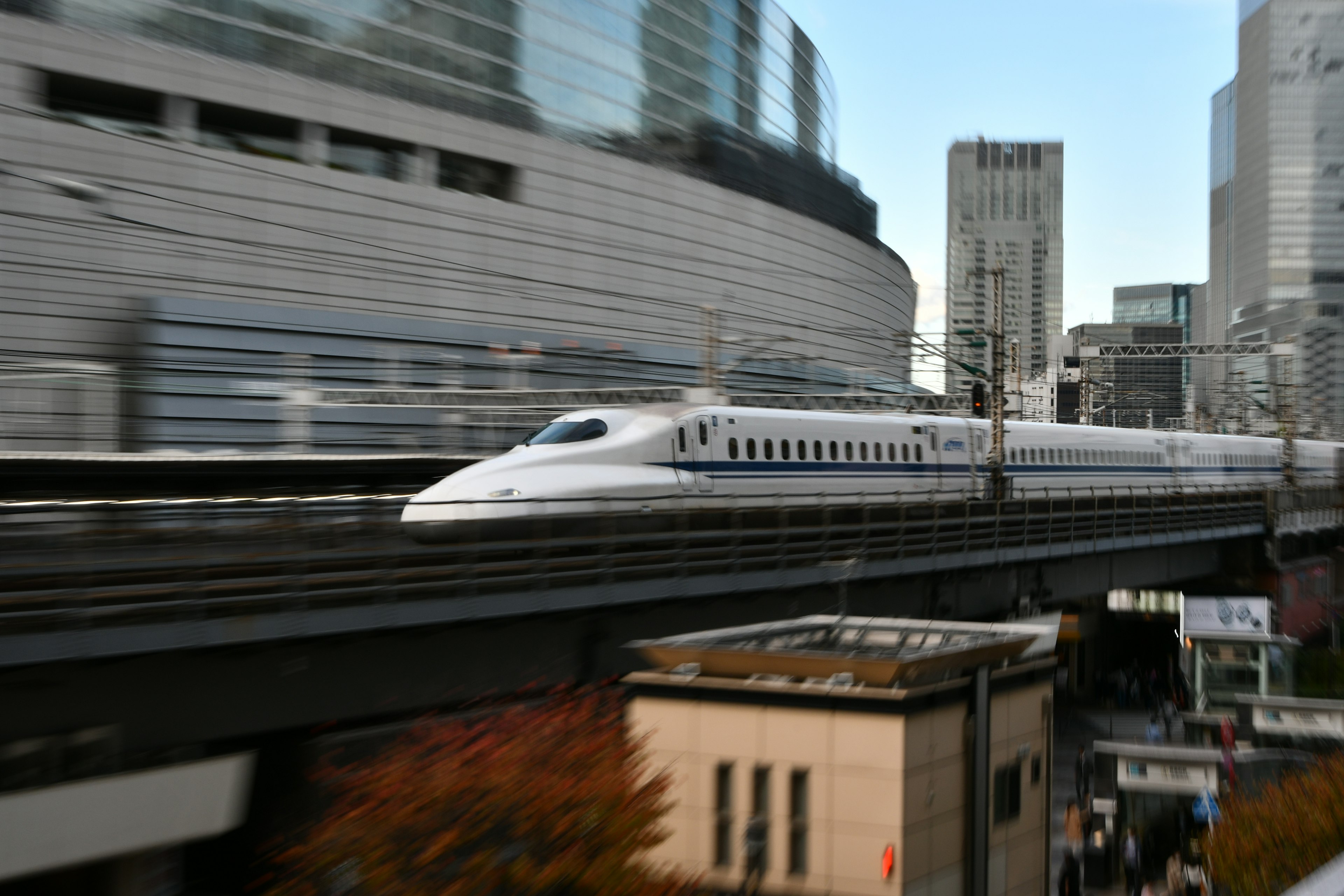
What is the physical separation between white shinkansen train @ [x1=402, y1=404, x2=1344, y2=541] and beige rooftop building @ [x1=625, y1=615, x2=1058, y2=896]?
14.4 feet

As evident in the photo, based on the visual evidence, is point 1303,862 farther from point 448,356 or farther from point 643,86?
point 643,86

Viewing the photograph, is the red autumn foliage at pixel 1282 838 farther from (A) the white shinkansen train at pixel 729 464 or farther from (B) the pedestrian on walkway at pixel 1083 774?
(B) the pedestrian on walkway at pixel 1083 774

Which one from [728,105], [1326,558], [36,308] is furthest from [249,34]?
[1326,558]

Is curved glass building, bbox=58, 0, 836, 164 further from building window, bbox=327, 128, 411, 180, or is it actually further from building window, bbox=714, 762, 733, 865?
building window, bbox=714, 762, 733, 865

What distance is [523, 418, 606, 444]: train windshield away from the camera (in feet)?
67.1

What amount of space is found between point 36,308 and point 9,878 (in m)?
29.6

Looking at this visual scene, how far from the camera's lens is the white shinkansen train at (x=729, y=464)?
18.2 meters

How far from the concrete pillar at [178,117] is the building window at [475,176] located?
32.2 ft

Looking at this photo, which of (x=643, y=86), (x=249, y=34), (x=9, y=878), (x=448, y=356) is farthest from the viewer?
(x=643, y=86)

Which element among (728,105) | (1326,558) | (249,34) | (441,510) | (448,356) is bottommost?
(1326,558)

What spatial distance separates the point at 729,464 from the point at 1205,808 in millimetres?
10181

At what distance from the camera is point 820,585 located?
18.4 m

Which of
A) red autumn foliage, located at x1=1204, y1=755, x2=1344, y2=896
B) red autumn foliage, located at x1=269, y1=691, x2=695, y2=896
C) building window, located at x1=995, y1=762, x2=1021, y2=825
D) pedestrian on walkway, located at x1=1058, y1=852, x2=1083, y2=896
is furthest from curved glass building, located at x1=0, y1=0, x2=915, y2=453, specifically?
red autumn foliage, located at x1=269, y1=691, x2=695, y2=896

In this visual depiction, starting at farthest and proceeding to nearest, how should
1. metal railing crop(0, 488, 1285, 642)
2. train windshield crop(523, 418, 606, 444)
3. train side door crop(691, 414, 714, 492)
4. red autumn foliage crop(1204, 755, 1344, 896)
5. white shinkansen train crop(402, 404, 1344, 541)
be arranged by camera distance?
train side door crop(691, 414, 714, 492), train windshield crop(523, 418, 606, 444), white shinkansen train crop(402, 404, 1344, 541), red autumn foliage crop(1204, 755, 1344, 896), metal railing crop(0, 488, 1285, 642)
